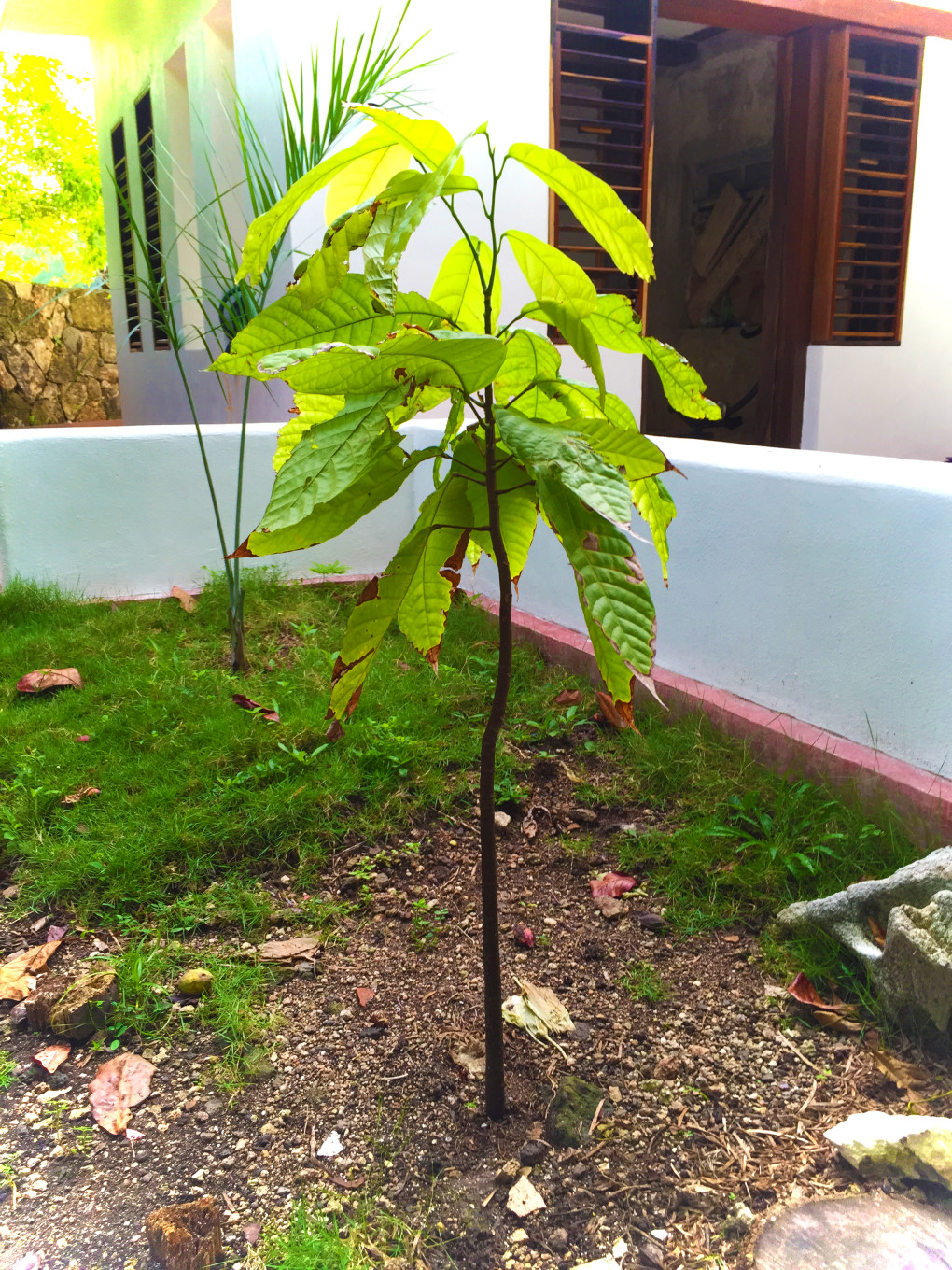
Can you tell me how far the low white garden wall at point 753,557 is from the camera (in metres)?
2.30

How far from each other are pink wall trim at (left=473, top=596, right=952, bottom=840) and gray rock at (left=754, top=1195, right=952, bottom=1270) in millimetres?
925

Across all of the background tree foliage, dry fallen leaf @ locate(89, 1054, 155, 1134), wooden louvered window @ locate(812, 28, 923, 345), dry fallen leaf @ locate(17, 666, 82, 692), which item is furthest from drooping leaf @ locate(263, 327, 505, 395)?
the background tree foliage

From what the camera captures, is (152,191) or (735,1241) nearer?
(735,1241)

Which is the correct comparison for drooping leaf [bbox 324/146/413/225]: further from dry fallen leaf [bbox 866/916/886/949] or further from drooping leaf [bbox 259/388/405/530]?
dry fallen leaf [bbox 866/916/886/949]

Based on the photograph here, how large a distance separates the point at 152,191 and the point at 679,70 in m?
4.25

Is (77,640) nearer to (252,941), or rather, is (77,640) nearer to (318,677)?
(318,677)

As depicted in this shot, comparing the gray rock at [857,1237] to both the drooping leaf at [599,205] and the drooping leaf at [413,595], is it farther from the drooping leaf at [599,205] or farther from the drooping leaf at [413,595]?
the drooping leaf at [599,205]

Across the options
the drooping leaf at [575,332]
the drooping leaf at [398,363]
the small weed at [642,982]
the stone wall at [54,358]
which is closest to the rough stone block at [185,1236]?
the small weed at [642,982]

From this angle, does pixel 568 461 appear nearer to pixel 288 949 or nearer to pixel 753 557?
pixel 288 949

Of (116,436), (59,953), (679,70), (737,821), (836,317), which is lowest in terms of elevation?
(59,953)

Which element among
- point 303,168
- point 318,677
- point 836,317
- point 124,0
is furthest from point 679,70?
point 318,677

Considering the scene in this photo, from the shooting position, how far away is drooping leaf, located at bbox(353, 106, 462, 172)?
50.5 inches

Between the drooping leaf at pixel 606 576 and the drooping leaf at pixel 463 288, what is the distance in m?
0.32

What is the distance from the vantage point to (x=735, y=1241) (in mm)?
1441
